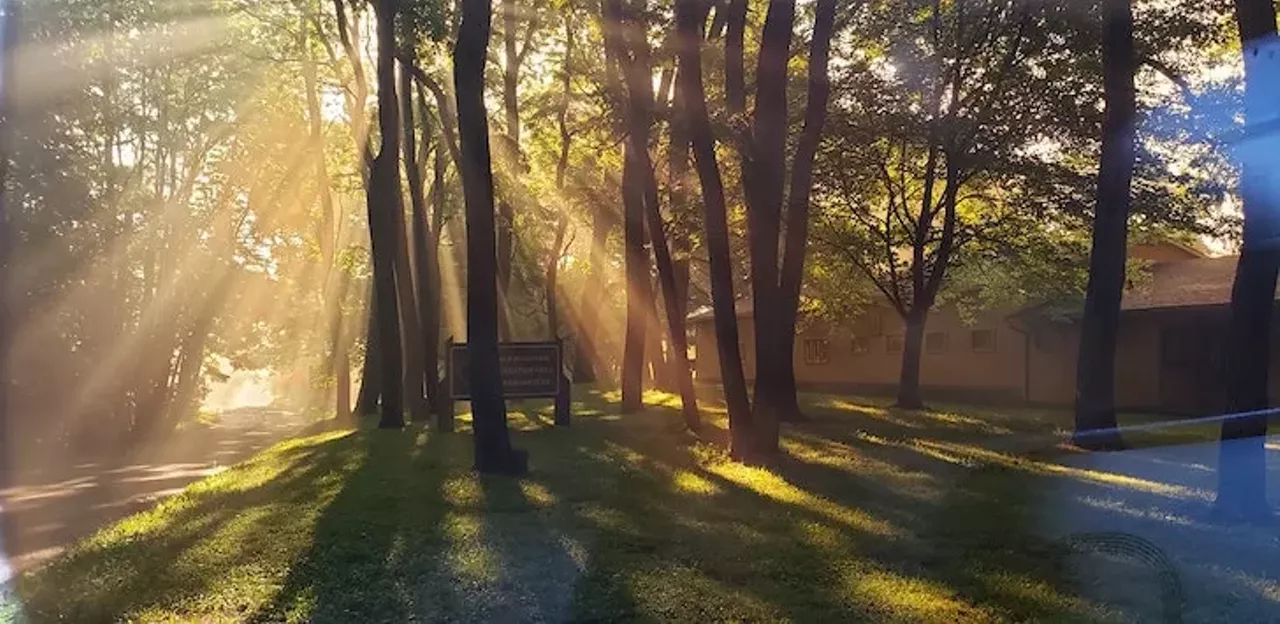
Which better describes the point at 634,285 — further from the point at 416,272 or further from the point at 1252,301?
the point at 1252,301

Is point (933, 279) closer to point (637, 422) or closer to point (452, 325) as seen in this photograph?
point (637, 422)

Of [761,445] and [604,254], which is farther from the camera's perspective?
[604,254]

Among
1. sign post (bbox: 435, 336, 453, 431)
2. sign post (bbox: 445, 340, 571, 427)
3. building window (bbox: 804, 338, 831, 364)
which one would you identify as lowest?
sign post (bbox: 435, 336, 453, 431)

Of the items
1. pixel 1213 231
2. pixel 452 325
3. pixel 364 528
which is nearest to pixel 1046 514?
pixel 364 528

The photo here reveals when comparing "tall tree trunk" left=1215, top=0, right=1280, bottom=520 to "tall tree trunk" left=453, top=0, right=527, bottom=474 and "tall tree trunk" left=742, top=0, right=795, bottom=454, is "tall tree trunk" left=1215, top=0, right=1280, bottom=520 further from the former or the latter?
"tall tree trunk" left=453, top=0, right=527, bottom=474

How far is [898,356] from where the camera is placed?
36594 millimetres

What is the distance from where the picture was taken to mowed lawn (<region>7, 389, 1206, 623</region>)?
23.0 feet

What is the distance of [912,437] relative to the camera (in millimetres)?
17516

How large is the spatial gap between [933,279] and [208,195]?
26667 mm

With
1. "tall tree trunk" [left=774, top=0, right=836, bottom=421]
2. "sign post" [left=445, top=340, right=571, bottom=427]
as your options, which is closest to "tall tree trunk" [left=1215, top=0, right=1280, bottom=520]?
"tall tree trunk" [left=774, top=0, right=836, bottom=421]

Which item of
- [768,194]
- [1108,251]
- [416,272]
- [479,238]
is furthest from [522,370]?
[1108,251]

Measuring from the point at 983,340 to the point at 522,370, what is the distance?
17.7 metres

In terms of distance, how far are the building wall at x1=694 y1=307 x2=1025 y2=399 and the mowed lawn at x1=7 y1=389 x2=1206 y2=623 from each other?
54.3ft

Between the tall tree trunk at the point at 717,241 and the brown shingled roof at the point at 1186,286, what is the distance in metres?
14.7
